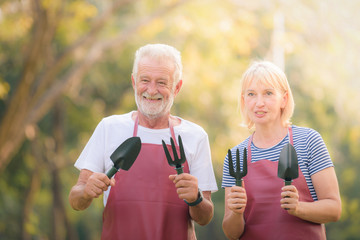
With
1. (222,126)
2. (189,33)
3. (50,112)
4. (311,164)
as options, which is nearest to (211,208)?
(311,164)

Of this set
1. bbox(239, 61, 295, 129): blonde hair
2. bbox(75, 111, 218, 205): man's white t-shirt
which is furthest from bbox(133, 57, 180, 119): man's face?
bbox(239, 61, 295, 129): blonde hair

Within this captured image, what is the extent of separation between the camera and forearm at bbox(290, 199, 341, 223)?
8.42 ft

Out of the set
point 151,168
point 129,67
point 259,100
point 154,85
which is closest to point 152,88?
point 154,85

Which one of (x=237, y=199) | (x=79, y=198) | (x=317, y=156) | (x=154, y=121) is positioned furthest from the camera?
(x=154, y=121)

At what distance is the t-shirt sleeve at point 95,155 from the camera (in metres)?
2.94

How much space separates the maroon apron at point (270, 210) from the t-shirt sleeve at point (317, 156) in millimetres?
77

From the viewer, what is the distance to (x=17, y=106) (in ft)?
23.3

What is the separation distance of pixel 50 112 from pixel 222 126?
12.8ft

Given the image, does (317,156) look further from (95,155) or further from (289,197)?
(95,155)

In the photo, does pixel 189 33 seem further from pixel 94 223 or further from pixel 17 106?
pixel 94 223

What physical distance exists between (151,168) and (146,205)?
206 millimetres

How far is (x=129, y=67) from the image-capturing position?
10.7 m

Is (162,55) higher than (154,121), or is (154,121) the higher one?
(162,55)

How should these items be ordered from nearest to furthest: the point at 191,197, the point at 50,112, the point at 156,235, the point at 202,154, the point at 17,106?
the point at 191,197, the point at 156,235, the point at 202,154, the point at 17,106, the point at 50,112
